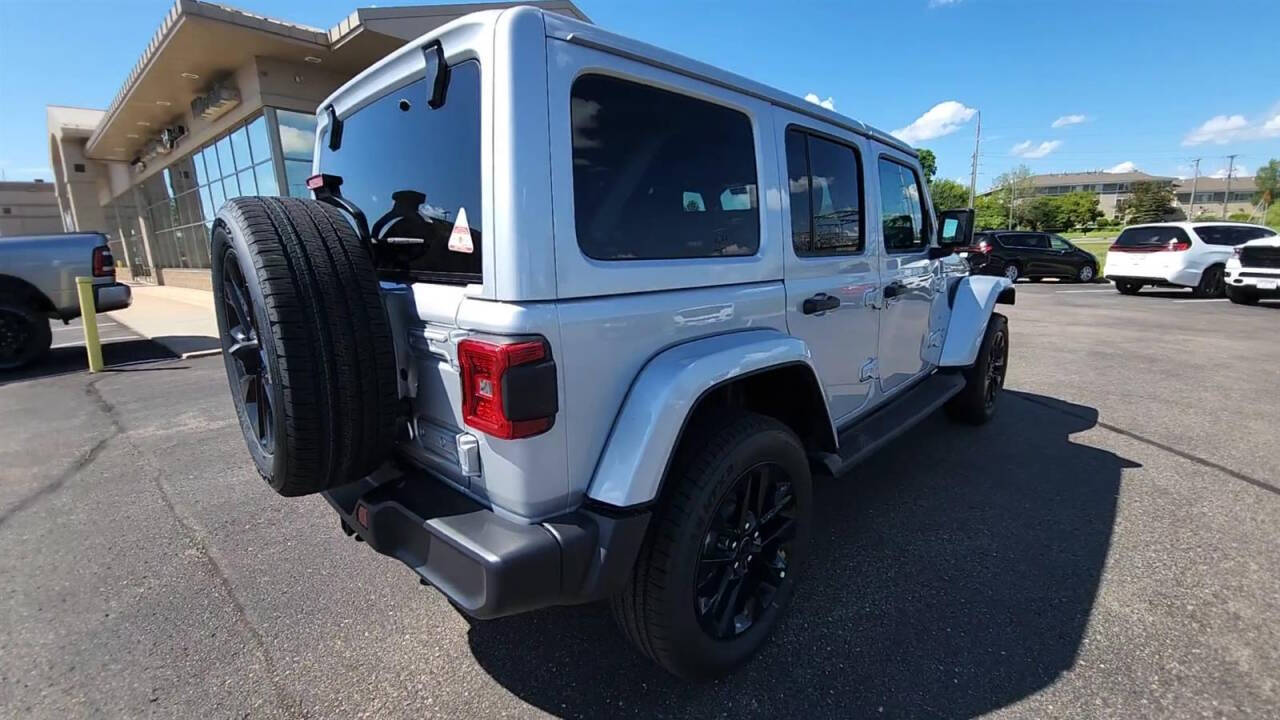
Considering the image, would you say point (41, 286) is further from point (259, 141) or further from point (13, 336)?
point (259, 141)

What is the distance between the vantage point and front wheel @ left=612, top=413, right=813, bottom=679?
1805 mm

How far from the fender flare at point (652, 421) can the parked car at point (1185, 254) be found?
16564 mm

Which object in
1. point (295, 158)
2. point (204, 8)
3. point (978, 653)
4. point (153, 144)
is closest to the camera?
point (978, 653)

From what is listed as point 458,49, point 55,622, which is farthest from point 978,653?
point 55,622

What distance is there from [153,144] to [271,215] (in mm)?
22534

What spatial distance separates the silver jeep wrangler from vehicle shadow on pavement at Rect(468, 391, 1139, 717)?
20 centimetres

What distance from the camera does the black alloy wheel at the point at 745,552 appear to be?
79.1 inches

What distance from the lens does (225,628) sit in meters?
2.33

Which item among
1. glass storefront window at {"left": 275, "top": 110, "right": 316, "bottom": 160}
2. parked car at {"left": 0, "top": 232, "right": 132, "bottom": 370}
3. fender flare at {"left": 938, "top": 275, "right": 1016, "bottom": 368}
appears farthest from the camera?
glass storefront window at {"left": 275, "top": 110, "right": 316, "bottom": 160}

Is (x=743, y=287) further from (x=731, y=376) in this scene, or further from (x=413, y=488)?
(x=413, y=488)

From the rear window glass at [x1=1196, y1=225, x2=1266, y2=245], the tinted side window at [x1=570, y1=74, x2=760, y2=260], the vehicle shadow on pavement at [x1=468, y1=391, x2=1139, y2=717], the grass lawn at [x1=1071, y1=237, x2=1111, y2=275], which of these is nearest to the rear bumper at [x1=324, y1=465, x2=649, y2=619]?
the vehicle shadow on pavement at [x1=468, y1=391, x2=1139, y2=717]

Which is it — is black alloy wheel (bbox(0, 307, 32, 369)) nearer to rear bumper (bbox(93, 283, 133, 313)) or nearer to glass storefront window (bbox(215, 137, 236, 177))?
rear bumper (bbox(93, 283, 133, 313))

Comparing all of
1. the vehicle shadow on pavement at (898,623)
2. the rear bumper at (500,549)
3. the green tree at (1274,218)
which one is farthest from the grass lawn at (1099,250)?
the green tree at (1274,218)

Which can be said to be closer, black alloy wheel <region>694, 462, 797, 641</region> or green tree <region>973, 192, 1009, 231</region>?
black alloy wheel <region>694, 462, 797, 641</region>
